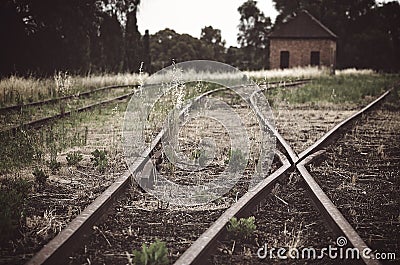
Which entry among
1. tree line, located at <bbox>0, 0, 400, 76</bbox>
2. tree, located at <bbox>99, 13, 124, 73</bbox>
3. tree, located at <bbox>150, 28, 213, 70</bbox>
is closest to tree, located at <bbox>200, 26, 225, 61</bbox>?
tree line, located at <bbox>0, 0, 400, 76</bbox>

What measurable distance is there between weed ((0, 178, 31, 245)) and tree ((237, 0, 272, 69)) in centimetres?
7108

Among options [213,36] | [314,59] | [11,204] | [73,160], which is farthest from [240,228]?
[213,36]

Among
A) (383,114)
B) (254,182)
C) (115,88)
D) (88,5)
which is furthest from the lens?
(88,5)

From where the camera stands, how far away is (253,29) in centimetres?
7831

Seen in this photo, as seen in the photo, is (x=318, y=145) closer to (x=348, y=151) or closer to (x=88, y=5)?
(x=348, y=151)

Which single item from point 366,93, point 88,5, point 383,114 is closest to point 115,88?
point 88,5

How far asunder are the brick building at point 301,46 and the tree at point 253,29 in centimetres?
2183

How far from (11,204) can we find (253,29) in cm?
7650

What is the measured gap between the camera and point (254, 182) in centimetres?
526

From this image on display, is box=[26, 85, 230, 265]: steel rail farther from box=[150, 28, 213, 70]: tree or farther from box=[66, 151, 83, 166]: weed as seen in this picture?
box=[150, 28, 213, 70]: tree

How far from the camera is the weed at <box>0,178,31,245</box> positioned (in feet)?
11.6

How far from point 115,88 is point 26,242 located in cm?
1681

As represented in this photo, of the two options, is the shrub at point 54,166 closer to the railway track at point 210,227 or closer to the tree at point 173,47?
the railway track at point 210,227

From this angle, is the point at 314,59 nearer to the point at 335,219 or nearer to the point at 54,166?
the point at 54,166
